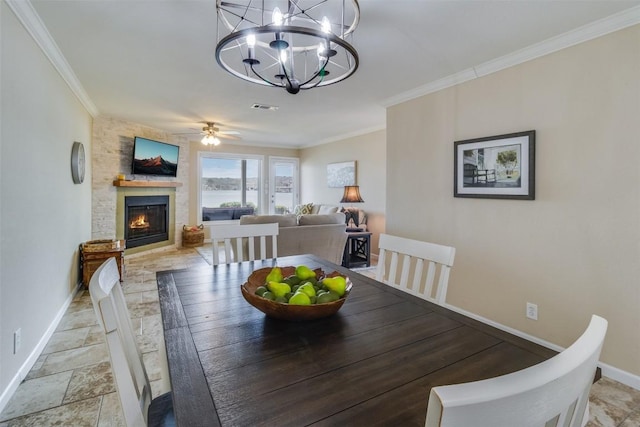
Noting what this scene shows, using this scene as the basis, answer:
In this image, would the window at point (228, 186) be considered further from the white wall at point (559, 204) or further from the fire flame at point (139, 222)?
the white wall at point (559, 204)

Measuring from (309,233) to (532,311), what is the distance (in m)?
2.59

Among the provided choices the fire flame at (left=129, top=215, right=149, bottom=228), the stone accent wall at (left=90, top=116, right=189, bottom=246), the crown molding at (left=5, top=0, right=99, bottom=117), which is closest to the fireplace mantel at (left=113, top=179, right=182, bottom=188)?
the stone accent wall at (left=90, top=116, right=189, bottom=246)

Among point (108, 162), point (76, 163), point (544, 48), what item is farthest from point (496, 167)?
point (108, 162)

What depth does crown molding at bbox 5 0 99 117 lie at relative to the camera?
1.90 metres

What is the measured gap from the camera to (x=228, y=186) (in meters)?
7.39

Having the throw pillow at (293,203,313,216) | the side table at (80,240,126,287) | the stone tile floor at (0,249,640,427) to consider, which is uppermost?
the throw pillow at (293,203,313,216)

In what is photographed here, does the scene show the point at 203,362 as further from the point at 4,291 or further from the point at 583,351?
the point at 4,291

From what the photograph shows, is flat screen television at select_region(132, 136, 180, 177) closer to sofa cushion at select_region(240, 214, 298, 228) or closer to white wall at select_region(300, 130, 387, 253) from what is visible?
sofa cushion at select_region(240, 214, 298, 228)

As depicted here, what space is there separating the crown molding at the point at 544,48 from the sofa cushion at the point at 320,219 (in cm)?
197

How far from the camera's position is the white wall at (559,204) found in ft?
6.57

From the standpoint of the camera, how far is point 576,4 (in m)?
1.87

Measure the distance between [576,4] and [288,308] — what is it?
8.07 feet

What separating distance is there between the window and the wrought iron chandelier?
14.8 feet

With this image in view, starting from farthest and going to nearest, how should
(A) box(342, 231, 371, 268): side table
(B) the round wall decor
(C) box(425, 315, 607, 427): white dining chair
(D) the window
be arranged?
1. (D) the window
2. (A) box(342, 231, 371, 268): side table
3. (B) the round wall decor
4. (C) box(425, 315, 607, 427): white dining chair
